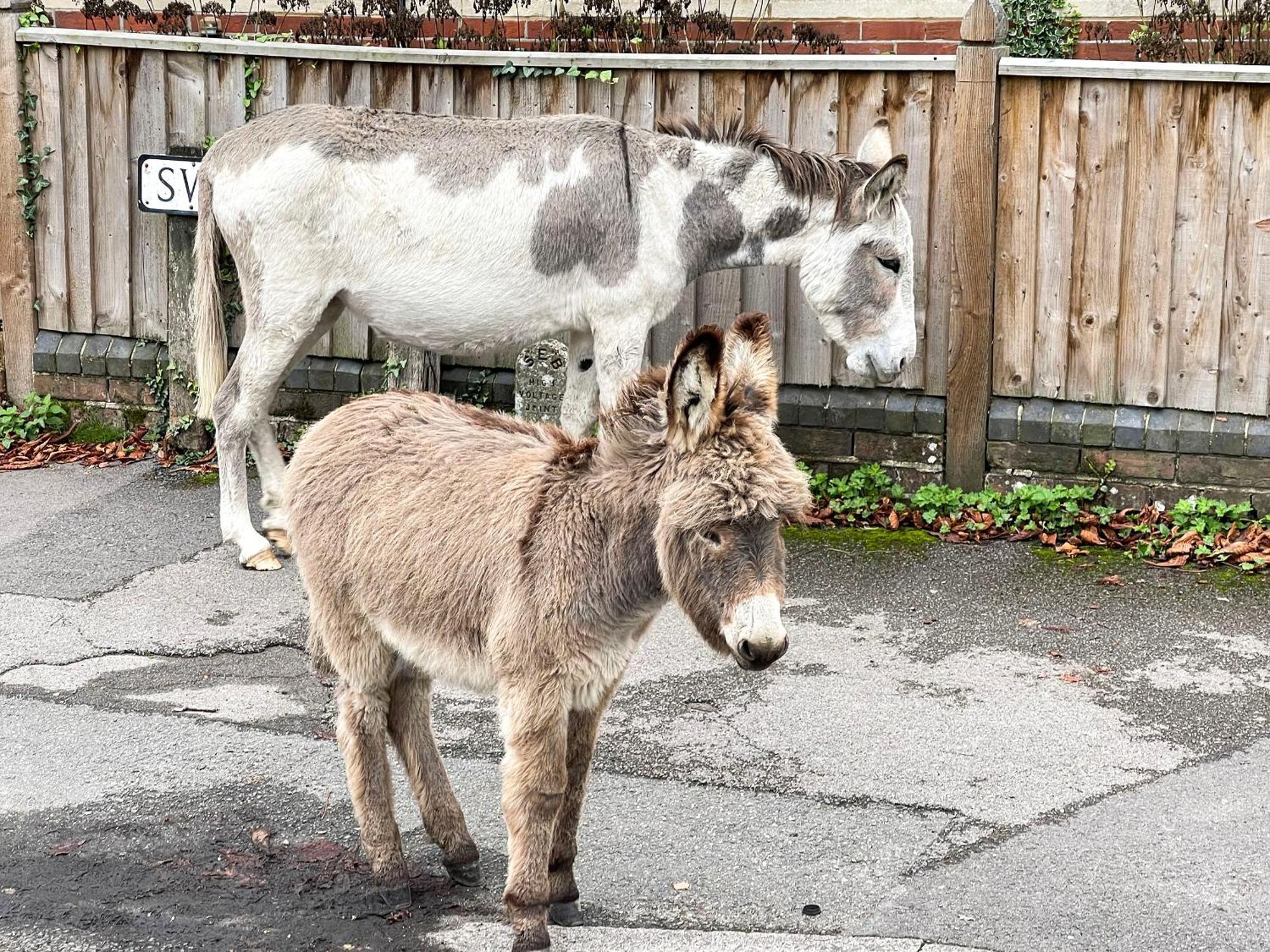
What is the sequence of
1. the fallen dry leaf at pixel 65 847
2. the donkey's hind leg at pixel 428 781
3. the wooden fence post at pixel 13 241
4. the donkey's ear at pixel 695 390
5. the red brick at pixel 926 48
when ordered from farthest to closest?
the red brick at pixel 926 48 < the wooden fence post at pixel 13 241 < the fallen dry leaf at pixel 65 847 < the donkey's hind leg at pixel 428 781 < the donkey's ear at pixel 695 390

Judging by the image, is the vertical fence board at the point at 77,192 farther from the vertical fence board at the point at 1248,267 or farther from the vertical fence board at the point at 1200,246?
the vertical fence board at the point at 1248,267

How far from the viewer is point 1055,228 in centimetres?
801

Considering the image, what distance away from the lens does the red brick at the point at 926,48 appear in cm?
1095

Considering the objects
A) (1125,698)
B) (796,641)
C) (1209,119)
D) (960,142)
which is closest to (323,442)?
(796,641)

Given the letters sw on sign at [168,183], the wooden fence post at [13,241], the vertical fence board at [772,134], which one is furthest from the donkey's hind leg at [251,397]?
the wooden fence post at [13,241]

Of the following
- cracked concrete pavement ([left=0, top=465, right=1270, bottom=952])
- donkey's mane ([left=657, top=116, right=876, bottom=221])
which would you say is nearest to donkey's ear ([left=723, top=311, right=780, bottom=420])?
cracked concrete pavement ([left=0, top=465, right=1270, bottom=952])

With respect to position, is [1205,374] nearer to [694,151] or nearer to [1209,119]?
[1209,119]

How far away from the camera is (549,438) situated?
470cm

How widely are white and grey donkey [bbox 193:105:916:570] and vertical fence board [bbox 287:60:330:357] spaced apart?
1.12 metres

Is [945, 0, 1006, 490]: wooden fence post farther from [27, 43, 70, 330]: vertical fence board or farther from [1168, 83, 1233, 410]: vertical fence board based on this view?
[27, 43, 70, 330]: vertical fence board

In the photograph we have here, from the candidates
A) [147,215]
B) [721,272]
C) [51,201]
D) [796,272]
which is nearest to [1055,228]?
[796,272]

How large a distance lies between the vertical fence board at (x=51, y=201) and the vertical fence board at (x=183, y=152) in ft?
2.32

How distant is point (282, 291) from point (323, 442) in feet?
9.70

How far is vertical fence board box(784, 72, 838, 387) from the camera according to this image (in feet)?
27.0
